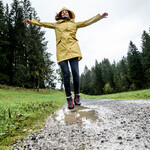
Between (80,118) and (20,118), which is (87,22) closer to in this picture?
(80,118)

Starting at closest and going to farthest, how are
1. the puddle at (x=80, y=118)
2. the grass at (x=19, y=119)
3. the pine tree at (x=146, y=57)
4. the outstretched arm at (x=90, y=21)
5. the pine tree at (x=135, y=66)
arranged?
the grass at (x=19, y=119) < the puddle at (x=80, y=118) < the outstretched arm at (x=90, y=21) < the pine tree at (x=146, y=57) < the pine tree at (x=135, y=66)

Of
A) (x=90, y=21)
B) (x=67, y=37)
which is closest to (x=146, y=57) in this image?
(x=90, y=21)

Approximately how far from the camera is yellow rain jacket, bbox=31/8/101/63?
4.07 m

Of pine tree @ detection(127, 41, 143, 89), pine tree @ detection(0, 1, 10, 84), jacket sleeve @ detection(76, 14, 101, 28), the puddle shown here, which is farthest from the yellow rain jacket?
pine tree @ detection(127, 41, 143, 89)

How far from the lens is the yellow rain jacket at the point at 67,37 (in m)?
4.07

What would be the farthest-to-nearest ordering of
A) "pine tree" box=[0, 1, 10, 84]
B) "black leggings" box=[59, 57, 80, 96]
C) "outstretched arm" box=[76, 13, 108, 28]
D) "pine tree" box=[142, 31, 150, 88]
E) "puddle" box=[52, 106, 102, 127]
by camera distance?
"pine tree" box=[142, 31, 150, 88] < "pine tree" box=[0, 1, 10, 84] < "outstretched arm" box=[76, 13, 108, 28] < "black leggings" box=[59, 57, 80, 96] < "puddle" box=[52, 106, 102, 127]

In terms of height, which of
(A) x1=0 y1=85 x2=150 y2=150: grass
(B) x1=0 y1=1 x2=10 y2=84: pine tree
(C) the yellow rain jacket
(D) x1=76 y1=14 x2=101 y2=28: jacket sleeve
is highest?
(B) x1=0 y1=1 x2=10 y2=84: pine tree

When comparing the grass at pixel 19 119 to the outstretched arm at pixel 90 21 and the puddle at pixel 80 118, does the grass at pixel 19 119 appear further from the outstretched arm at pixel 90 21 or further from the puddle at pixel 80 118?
the outstretched arm at pixel 90 21

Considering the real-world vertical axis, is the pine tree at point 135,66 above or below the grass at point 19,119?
above

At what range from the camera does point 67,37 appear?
4.18 meters

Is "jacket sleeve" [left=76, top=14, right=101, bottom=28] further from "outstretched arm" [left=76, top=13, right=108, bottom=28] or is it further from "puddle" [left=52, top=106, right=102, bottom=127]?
"puddle" [left=52, top=106, right=102, bottom=127]

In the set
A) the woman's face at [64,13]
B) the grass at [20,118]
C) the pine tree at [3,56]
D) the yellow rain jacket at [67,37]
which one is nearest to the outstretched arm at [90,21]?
the yellow rain jacket at [67,37]

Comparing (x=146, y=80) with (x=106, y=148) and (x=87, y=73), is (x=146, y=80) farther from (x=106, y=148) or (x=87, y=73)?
(x=87, y=73)

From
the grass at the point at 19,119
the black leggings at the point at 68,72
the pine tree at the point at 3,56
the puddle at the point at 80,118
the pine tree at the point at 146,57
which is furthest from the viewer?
the pine tree at the point at 146,57
